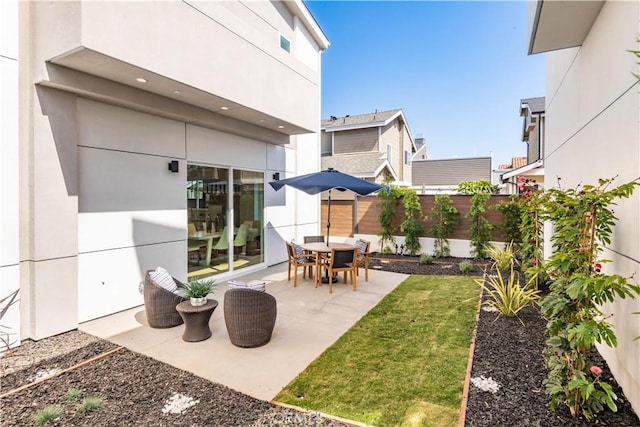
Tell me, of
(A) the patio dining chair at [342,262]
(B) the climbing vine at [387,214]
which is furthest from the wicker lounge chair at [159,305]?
(B) the climbing vine at [387,214]

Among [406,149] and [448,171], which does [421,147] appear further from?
[406,149]

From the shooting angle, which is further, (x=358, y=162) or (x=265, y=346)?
(x=358, y=162)

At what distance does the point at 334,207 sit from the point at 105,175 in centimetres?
875

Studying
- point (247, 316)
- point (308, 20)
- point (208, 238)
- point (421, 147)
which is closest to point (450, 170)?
point (421, 147)

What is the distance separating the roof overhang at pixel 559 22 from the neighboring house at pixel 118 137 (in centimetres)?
489

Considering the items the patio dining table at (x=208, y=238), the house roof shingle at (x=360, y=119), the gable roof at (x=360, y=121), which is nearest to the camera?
the patio dining table at (x=208, y=238)

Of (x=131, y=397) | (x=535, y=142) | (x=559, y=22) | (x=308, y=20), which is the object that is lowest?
(x=131, y=397)

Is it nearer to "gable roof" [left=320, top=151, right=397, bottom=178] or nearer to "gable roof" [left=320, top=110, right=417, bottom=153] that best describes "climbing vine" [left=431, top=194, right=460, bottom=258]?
"gable roof" [left=320, top=151, right=397, bottom=178]

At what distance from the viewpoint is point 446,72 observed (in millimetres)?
18656

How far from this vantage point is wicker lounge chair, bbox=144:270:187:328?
16.8 ft

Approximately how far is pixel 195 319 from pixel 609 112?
5.68 metres

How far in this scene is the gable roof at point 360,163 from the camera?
66.0 feet

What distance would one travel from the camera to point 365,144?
21.3m

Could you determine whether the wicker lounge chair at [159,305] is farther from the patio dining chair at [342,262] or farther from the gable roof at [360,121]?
the gable roof at [360,121]
